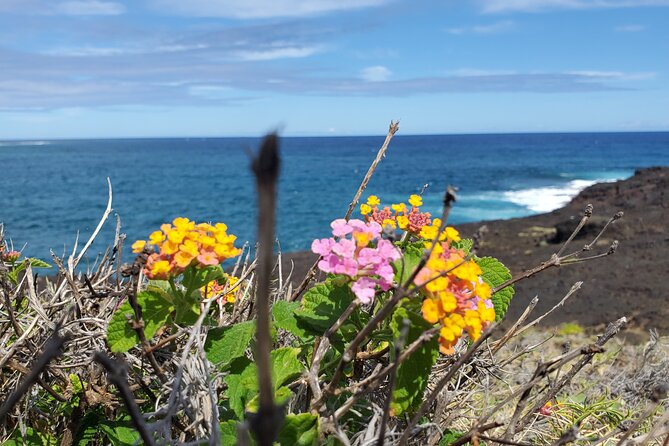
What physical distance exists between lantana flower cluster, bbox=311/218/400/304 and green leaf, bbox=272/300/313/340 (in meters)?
0.21

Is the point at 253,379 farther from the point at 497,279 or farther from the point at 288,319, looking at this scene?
the point at 497,279

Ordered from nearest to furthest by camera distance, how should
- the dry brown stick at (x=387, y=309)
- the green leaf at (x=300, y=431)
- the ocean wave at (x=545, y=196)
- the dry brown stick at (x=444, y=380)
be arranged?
the dry brown stick at (x=387, y=309), the dry brown stick at (x=444, y=380), the green leaf at (x=300, y=431), the ocean wave at (x=545, y=196)

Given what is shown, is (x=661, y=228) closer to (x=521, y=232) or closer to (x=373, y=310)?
(x=521, y=232)

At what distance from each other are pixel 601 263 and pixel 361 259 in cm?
1550

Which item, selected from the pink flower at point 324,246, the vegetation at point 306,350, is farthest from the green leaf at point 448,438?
the pink flower at point 324,246

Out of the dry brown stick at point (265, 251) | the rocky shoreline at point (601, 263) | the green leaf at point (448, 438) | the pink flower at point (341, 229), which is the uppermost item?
the dry brown stick at point (265, 251)

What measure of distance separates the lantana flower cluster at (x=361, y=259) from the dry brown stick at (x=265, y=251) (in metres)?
0.82

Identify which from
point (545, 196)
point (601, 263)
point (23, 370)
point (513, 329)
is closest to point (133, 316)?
point (23, 370)

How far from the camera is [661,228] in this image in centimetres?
1862

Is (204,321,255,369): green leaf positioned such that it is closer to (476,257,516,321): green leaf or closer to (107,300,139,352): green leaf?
(107,300,139,352): green leaf

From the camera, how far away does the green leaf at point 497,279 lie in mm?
1587

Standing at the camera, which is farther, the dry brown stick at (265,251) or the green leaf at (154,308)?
the green leaf at (154,308)

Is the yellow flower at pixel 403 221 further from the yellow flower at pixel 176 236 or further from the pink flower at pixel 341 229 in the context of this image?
the yellow flower at pixel 176 236

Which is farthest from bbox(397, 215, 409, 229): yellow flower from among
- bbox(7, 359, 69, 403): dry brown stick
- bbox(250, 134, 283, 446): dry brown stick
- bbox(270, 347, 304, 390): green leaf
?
bbox(250, 134, 283, 446): dry brown stick
